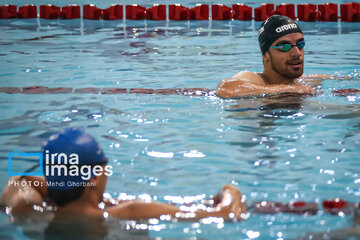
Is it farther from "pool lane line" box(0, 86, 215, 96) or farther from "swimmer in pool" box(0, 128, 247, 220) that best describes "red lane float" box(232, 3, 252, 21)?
"swimmer in pool" box(0, 128, 247, 220)

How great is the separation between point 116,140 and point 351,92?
2.85 metres

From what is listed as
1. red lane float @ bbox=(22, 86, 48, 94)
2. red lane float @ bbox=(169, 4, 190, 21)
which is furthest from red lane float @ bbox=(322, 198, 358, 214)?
red lane float @ bbox=(169, 4, 190, 21)

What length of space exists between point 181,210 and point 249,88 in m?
3.09

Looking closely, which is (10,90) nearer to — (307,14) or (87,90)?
(87,90)

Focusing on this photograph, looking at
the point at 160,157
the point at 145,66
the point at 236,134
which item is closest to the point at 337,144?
the point at 236,134

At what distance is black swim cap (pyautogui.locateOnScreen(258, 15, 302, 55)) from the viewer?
6.05m

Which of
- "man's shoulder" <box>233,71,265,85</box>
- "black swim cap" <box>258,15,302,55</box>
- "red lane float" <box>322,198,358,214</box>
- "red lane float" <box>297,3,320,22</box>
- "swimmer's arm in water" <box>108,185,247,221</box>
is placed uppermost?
"red lane float" <box>297,3,320,22</box>

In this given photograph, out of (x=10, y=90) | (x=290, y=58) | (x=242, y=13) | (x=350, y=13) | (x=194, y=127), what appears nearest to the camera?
(x=194, y=127)

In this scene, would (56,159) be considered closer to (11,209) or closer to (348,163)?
(11,209)

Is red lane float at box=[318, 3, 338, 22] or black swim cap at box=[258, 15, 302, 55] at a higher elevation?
red lane float at box=[318, 3, 338, 22]

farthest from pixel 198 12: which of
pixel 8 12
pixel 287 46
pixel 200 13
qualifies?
pixel 287 46

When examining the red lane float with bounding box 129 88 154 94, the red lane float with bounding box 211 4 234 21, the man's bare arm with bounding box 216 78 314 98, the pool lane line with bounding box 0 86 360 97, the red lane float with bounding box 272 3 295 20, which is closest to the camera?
the man's bare arm with bounding box 216 78 314 98

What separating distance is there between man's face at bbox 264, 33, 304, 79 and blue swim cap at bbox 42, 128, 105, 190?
3594 mm

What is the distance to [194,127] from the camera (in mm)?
5082
